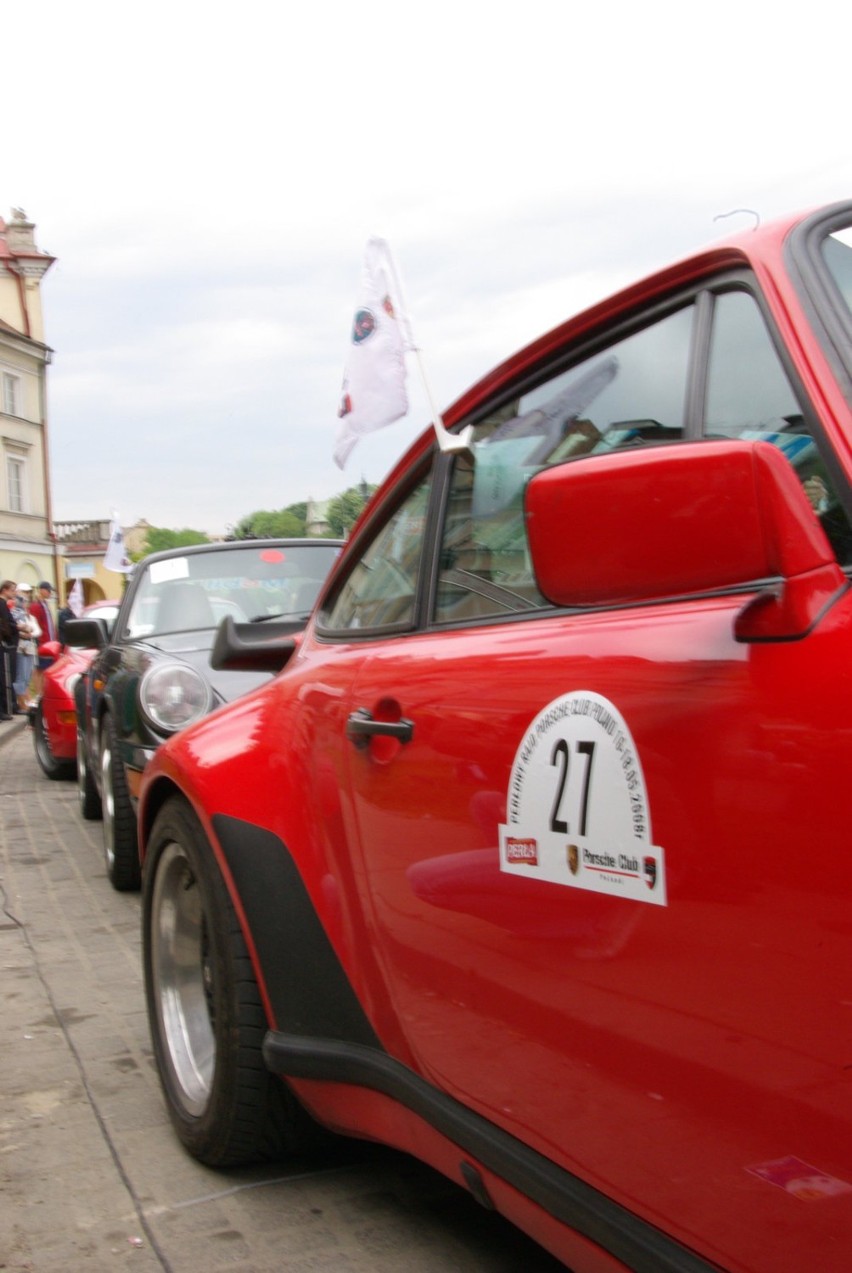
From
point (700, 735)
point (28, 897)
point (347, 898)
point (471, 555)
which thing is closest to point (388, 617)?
point (471, 555)

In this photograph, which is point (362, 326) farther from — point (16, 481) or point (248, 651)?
point (16, 481)

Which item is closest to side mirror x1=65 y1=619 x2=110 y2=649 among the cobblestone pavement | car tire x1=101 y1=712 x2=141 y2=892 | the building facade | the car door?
car tire x1=101 y1=712 x2=141 y2=892

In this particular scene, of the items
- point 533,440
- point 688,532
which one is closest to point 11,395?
point 533,440

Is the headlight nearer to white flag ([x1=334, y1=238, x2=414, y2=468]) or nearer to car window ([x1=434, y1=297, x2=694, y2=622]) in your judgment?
white flag ([x1=334, y1=238, x2=414, y2=468])

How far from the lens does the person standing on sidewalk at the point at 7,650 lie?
17047mm

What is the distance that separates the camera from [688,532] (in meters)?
1.39

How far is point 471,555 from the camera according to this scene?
2318 millimetres

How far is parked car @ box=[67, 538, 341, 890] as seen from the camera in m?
5.75

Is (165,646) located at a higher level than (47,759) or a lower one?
higher

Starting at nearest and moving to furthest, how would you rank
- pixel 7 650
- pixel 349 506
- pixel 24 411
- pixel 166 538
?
pixel 349 506 < pixel 7 650 < pixel 24 411 < pixel 166 538

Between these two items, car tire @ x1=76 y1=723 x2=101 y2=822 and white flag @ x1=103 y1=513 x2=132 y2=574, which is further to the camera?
white flag @ x1=103 y1=513 x2=132 y2=574

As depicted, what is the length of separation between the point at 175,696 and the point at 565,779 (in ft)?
13.7

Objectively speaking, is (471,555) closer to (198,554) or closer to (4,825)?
(198,554)

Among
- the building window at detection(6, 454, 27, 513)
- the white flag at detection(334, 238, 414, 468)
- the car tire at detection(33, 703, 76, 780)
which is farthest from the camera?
the building window at detection(6, 454, 27, 513)
